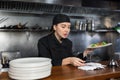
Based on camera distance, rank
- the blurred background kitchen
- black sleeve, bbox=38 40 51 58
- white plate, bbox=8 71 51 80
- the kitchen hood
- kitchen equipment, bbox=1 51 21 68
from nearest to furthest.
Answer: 1. white plate, bbox=8 71 51 80
2. black sleeve, bbox=38 40 51 58
3. the kitchen hood
4. the blurred background kitchen
5. kitchen equipment, bbox=1 51 21 68

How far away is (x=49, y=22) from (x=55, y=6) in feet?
1.73

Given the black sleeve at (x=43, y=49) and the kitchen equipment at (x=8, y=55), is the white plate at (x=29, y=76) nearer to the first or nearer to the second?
the black sleeve at (x=43, y=49)

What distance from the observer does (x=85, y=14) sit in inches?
176

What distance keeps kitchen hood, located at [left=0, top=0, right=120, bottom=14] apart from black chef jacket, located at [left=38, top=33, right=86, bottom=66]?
4.15 feet

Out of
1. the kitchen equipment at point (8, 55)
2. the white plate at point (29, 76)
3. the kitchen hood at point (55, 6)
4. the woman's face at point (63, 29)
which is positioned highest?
the kitchen hood at point (55, 6)

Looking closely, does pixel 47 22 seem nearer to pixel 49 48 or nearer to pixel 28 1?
pixel 28 1

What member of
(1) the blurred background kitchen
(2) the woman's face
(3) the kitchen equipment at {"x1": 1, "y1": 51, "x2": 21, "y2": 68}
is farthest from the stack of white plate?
(3) the kitchen equipment at {"x1": 1, "y1": 51, "x2": 21, "y2": 68}

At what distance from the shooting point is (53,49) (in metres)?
2.21

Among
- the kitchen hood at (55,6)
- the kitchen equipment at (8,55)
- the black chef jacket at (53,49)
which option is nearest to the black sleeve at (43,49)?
the black chef jacket at (53,49)

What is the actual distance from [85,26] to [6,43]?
6.18 feet

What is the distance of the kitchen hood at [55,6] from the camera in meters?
3.30

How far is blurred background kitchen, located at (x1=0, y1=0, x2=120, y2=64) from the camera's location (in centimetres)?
355

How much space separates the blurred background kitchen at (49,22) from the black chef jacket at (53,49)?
1266mm

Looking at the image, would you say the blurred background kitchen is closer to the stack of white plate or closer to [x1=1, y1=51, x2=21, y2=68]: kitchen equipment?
[x1=1, y1=51, x2=21, y2=68]: kitchen equipment
